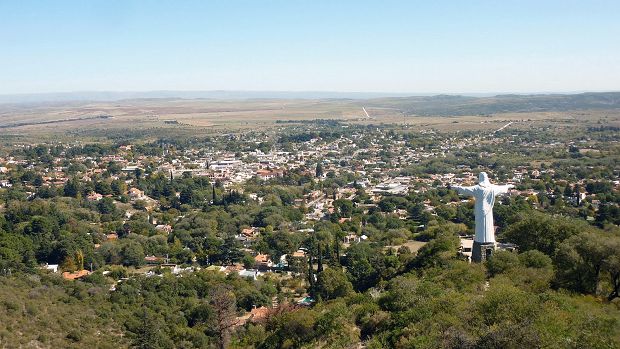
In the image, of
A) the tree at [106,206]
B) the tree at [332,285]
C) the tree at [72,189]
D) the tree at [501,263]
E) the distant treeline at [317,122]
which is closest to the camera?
the tree at [501,263]

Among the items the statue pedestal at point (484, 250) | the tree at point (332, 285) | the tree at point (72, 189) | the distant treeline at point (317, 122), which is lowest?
the distant treeline at point (317, 122)

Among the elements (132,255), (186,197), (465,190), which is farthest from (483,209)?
(186,197)

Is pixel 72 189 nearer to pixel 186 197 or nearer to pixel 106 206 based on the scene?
pixel 106 206

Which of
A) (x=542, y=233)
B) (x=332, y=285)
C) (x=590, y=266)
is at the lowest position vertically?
(x=332, y=285)

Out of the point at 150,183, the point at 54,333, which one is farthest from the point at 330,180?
→ the point at 54,333

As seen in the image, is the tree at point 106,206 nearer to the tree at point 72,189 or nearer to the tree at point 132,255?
the tree at point 72,189

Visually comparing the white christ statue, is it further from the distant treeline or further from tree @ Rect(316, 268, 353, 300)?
the distant treeline

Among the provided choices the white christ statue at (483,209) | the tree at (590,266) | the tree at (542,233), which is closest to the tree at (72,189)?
the tree at (542,233)

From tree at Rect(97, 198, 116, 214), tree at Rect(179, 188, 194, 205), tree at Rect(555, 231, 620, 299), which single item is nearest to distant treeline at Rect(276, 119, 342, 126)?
tree at Rect(179, 188, 194, 205)
